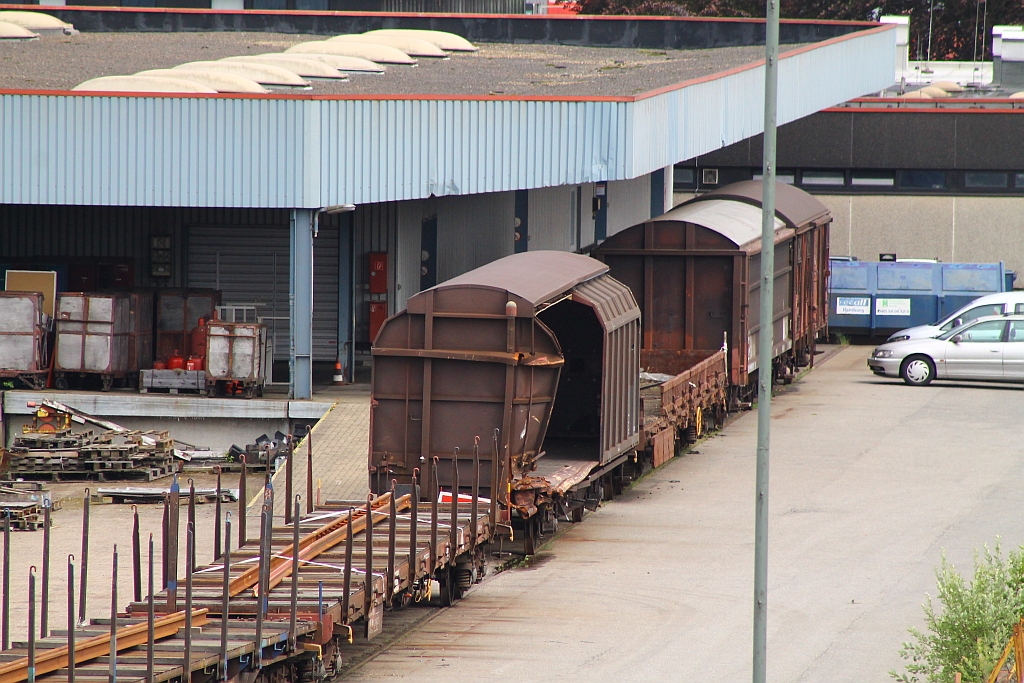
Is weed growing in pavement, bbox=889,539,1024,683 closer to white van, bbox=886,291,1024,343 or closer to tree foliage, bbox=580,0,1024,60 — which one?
white van, bbox=886,291,1024,343

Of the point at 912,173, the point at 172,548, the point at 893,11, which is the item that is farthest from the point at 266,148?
the point at 893,11

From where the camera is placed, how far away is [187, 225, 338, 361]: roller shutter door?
999 inches

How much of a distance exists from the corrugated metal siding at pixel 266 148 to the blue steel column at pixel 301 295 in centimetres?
40

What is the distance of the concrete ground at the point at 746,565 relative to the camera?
501 inches

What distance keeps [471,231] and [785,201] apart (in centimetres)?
655

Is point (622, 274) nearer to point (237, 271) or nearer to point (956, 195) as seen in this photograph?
point (237, 271)

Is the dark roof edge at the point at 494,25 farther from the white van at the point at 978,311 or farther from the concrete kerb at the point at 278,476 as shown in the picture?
the concrete kerb at the point at 278,476

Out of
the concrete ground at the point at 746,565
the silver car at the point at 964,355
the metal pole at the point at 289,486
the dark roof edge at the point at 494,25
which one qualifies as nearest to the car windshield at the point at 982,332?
the silver car at the point at 964,355

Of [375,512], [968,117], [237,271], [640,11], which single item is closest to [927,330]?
[968,117]

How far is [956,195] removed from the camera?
3944 cm

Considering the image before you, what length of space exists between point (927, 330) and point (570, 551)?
50.6 ft

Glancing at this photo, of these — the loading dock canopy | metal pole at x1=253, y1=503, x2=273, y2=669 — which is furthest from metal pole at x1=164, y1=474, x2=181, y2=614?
the loading dock canopy

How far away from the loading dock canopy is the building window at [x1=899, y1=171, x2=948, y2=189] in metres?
9.63

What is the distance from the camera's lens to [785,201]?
2919 cm
